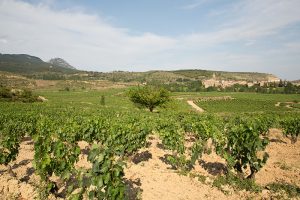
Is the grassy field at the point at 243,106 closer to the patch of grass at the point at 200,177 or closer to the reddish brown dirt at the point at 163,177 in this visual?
the reddish brown dirt at the point at 163,177

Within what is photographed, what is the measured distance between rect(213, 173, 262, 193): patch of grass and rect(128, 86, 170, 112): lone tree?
39.8 metres

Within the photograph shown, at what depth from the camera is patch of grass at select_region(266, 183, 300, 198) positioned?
1042 cm

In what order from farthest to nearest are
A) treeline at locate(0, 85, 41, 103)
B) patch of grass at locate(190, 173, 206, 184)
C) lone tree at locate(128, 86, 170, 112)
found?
treeline at locate(0, 85, 41, 103) < lone tree at locate(128, 86, 170, 112) < patch of grass at locate(190, 173, 206, 184)

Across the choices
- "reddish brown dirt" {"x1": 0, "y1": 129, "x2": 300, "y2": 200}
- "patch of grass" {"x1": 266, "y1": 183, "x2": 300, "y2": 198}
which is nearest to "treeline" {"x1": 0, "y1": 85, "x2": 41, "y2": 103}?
"reddish brown dirt" {"x1": 0, "y1": 129, "x2": 300, "y2": 200}

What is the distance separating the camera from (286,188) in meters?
10.8

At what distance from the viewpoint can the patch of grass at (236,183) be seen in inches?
432

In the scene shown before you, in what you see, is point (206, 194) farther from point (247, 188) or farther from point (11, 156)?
point (11, 156)

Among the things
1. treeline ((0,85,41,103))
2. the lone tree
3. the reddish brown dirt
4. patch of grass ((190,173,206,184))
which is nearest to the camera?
the reddish brown dirt

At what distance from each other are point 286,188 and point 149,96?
135 feet

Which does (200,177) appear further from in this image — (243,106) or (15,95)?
(15,95)

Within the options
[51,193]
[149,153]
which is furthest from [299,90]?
[51,193]

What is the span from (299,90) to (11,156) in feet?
490

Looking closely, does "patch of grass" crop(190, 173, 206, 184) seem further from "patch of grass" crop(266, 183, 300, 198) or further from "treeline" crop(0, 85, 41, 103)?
"treeline" crop(0, 85, 41, 103)

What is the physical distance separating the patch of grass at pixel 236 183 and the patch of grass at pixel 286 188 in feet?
1.78
